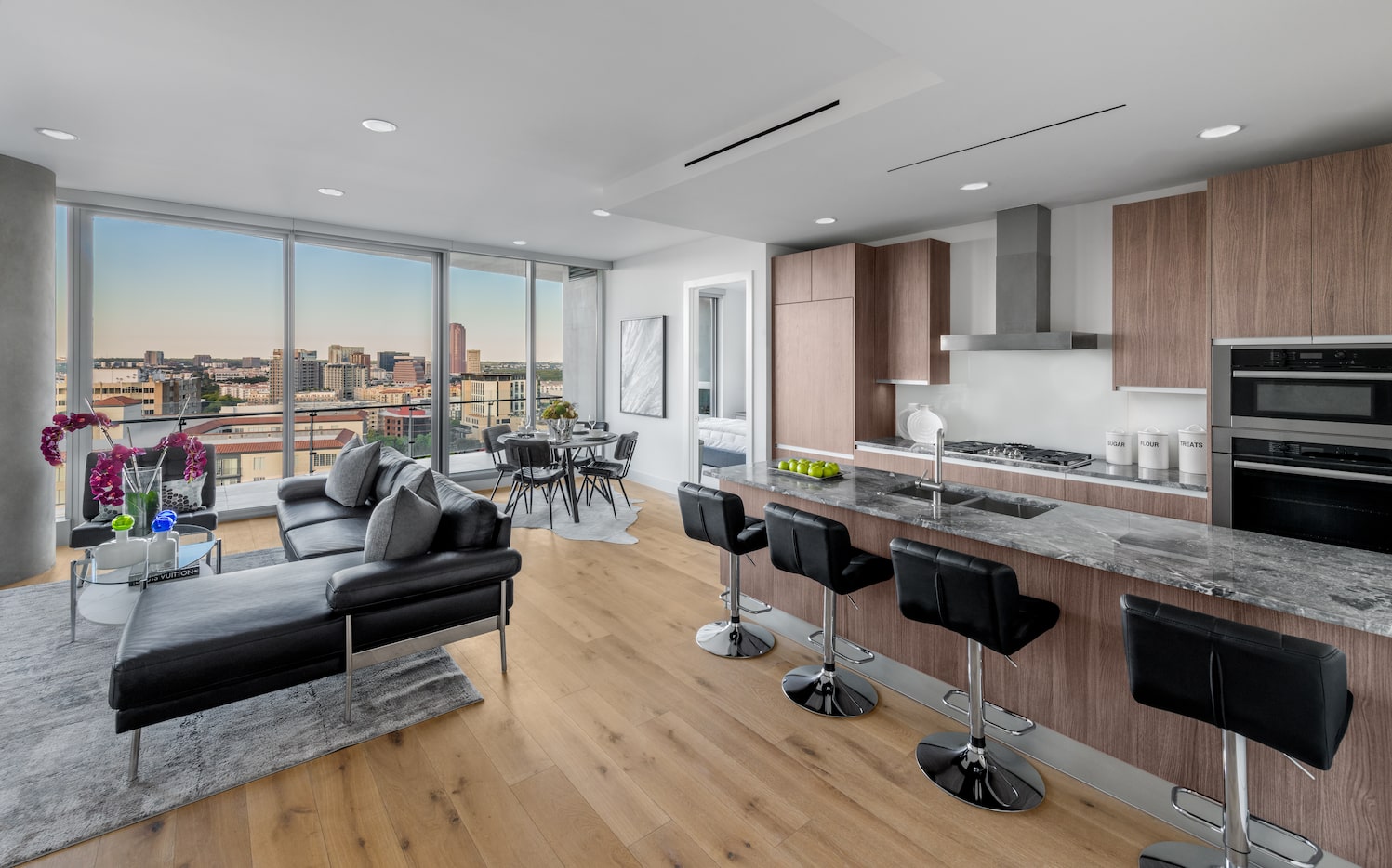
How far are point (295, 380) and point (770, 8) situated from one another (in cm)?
562

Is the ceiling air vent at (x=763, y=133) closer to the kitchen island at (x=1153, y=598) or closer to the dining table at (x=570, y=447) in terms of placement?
the kitchen island at (x=1153, y=598)

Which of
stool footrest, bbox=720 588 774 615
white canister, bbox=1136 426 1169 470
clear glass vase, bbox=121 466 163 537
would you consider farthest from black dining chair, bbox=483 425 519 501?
white canister, bbox=1136 426 1169 470

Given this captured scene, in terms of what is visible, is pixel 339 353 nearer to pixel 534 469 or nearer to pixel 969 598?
pixel 534 469

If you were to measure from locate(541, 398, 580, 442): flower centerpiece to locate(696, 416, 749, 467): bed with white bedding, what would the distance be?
1377 millimetres

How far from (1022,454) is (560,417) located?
4.06m

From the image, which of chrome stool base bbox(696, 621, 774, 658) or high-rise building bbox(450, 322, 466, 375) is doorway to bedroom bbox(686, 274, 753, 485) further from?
chrome stool base bbox(696, 621, 774, 658)

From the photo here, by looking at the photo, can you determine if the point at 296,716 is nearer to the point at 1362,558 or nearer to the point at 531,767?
the point at 531,767

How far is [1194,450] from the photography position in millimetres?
3654

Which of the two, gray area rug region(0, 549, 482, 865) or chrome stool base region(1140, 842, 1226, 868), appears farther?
gray area rug region(0, 549, 482, 865)

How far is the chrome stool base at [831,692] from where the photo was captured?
2.71m

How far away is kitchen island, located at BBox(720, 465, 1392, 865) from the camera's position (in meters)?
1.71

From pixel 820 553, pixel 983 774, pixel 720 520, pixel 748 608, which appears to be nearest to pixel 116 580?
pixel 720 520

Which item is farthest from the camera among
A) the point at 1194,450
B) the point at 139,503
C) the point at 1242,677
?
the point at 1194,450

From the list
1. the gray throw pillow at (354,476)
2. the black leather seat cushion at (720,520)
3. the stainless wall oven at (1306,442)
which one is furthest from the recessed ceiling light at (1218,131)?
the gray throw pillow at (354,476)
